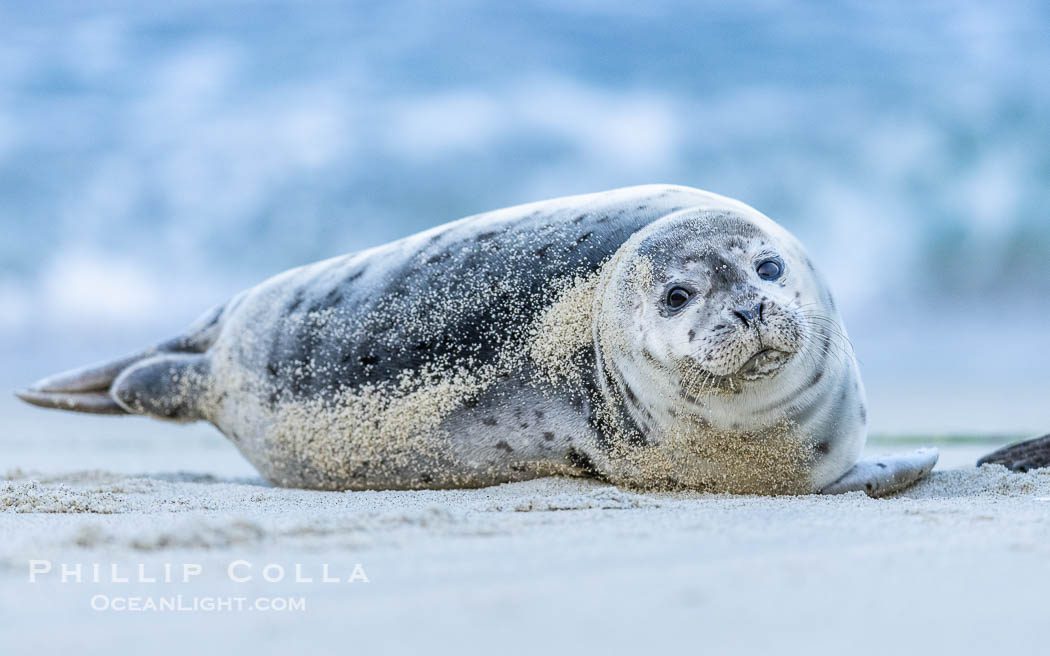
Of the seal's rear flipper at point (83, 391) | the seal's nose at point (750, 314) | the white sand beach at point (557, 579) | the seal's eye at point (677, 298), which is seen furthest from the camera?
the seal's rear flipper at point (83, 391)

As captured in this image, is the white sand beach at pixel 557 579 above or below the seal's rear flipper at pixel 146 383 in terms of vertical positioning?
above

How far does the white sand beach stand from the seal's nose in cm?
50

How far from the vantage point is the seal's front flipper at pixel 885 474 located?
350 cm

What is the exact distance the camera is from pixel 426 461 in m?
3.76

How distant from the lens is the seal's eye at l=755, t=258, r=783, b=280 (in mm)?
3209

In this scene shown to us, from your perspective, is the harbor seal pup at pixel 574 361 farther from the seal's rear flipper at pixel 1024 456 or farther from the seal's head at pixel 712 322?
the seal's rear flipper at pixel 1024 456

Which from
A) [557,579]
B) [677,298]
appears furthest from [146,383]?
[557,579]

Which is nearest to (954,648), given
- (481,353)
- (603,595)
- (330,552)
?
(603,595)

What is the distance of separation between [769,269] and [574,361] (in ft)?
2.34

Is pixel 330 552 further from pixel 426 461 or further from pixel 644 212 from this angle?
pixel 644 212

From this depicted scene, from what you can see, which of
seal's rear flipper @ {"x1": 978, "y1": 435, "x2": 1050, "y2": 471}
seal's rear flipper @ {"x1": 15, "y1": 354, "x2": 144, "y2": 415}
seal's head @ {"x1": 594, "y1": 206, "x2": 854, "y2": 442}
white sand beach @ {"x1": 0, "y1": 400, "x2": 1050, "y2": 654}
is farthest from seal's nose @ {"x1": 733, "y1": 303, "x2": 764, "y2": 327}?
seal's rear flipper @ {"x1": 15, "y1": 354, "x2": 144, "y2": 415}

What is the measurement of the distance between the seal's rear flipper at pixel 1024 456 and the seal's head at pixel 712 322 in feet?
3.05

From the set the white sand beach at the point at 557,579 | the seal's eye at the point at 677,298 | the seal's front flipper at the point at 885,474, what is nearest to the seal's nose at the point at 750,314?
the seal's eye at the point at 677,298

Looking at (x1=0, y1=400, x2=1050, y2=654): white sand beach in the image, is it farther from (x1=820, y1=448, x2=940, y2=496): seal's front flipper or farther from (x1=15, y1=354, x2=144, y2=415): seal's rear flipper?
(x1=15, y1=354, x2=144, y2=415): seal's rear flipper
